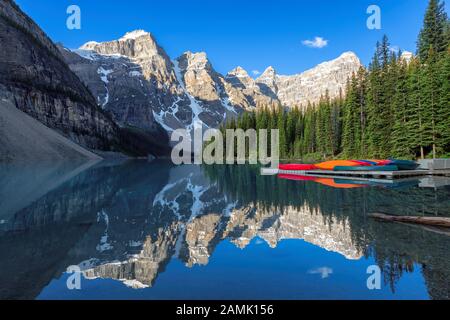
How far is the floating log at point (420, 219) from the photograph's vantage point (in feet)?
29.7

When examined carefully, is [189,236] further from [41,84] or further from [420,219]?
[41,84]

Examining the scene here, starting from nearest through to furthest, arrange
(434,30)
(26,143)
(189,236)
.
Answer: (189,236)
(434,30)
(26,143)

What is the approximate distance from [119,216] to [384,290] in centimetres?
960

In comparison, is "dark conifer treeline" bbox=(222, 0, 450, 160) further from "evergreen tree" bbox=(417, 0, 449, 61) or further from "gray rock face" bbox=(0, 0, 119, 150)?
"gray rock face" bbox=(0, 0, 119, 150)

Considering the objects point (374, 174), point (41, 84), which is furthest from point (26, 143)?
point (41, 84)

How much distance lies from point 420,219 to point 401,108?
40057mm

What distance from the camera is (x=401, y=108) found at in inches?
1706

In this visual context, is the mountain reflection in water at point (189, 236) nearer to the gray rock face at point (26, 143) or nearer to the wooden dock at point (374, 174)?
the wooden dock at point (374, 174)

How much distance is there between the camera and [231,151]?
4377 inches

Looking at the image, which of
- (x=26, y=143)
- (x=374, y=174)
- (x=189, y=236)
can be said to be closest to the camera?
(x=189, y=236)

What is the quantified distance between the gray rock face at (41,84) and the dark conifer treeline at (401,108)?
94.7 meters

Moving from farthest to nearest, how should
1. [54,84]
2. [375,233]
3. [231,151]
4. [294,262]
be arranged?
[54,84], [231,151], [375,233], [294,262]
